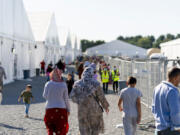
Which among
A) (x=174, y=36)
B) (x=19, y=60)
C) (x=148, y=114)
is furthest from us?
(x=174, y=36)

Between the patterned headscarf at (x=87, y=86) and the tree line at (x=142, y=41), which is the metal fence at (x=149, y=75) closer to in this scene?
the patterned headscarf at (x=87, y=86)

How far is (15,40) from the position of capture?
23.0m

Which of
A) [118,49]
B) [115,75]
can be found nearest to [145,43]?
[118,49]

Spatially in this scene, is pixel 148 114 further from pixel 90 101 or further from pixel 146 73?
pixel 90 101

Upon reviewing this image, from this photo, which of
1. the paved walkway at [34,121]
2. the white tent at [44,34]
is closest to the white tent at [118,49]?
the white tent at [44,34]

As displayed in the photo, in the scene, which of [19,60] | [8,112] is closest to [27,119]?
[8,112]

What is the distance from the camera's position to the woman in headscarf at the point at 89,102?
208 inches

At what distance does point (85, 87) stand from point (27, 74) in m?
20.8

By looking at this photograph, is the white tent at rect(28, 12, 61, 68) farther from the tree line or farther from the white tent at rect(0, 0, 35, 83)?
the tree line

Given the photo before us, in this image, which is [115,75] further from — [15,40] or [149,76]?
[15,40]

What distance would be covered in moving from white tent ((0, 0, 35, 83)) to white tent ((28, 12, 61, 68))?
2.21m

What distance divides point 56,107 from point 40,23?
94.8ft

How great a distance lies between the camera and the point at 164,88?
11.6 ft

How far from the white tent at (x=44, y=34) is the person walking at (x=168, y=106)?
27.2 m
